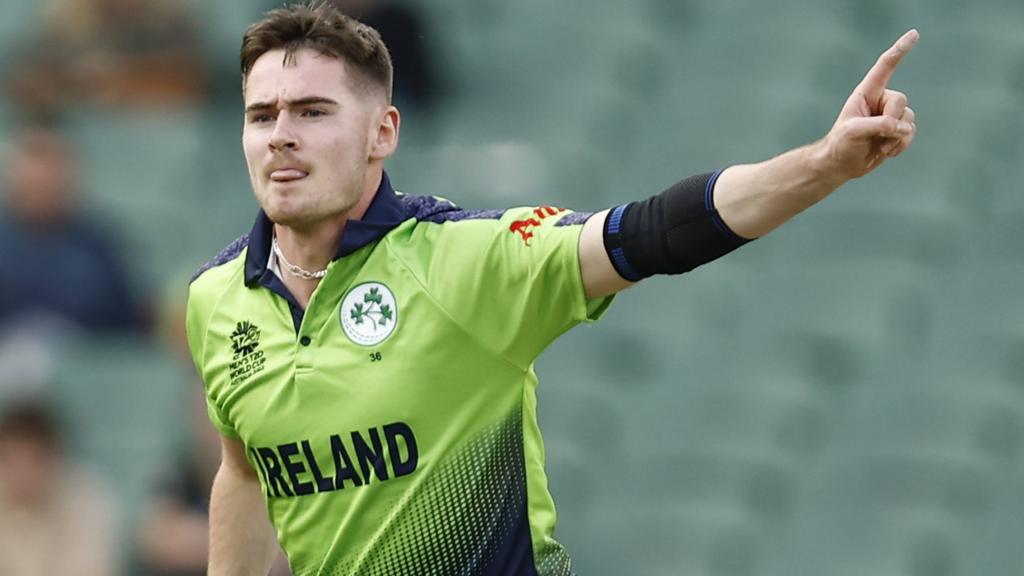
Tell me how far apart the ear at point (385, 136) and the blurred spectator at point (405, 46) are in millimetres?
3666

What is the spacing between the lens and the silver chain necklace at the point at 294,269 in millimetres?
4188

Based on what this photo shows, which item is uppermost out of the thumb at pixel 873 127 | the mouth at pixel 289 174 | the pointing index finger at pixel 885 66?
the pointing index finger at pixel 885 66

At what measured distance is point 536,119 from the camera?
28.8 ft

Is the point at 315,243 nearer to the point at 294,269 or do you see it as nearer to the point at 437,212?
the point at 294,269

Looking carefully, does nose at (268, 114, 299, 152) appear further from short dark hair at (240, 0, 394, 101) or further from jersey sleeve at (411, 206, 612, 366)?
jersey sleeve at (411, 206, 612, 366)

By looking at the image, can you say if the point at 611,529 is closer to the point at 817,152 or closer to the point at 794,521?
the point at 794,521

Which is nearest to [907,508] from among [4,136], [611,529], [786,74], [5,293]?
[611,529]

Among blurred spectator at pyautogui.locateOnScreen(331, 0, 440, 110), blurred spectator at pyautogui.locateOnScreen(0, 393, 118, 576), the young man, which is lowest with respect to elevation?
blurred spectator at pyautogui.locateOnScreen(0, 393, 118, 576)

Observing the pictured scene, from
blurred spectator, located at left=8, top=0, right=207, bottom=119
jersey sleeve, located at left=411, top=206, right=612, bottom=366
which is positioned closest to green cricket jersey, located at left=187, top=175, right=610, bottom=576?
jersey sleeve, located at left=411, top=206, right=612, bottom=366

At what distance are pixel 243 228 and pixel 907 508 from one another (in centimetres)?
334

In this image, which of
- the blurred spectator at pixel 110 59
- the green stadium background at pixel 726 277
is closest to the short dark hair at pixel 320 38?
the green stadium background at pixel 726 277

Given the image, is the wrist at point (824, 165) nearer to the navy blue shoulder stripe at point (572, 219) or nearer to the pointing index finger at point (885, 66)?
the pointing index finger at point (885, 66)

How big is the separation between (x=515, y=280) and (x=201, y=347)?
922 mm

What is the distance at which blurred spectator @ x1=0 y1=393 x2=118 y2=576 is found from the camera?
7309mm
